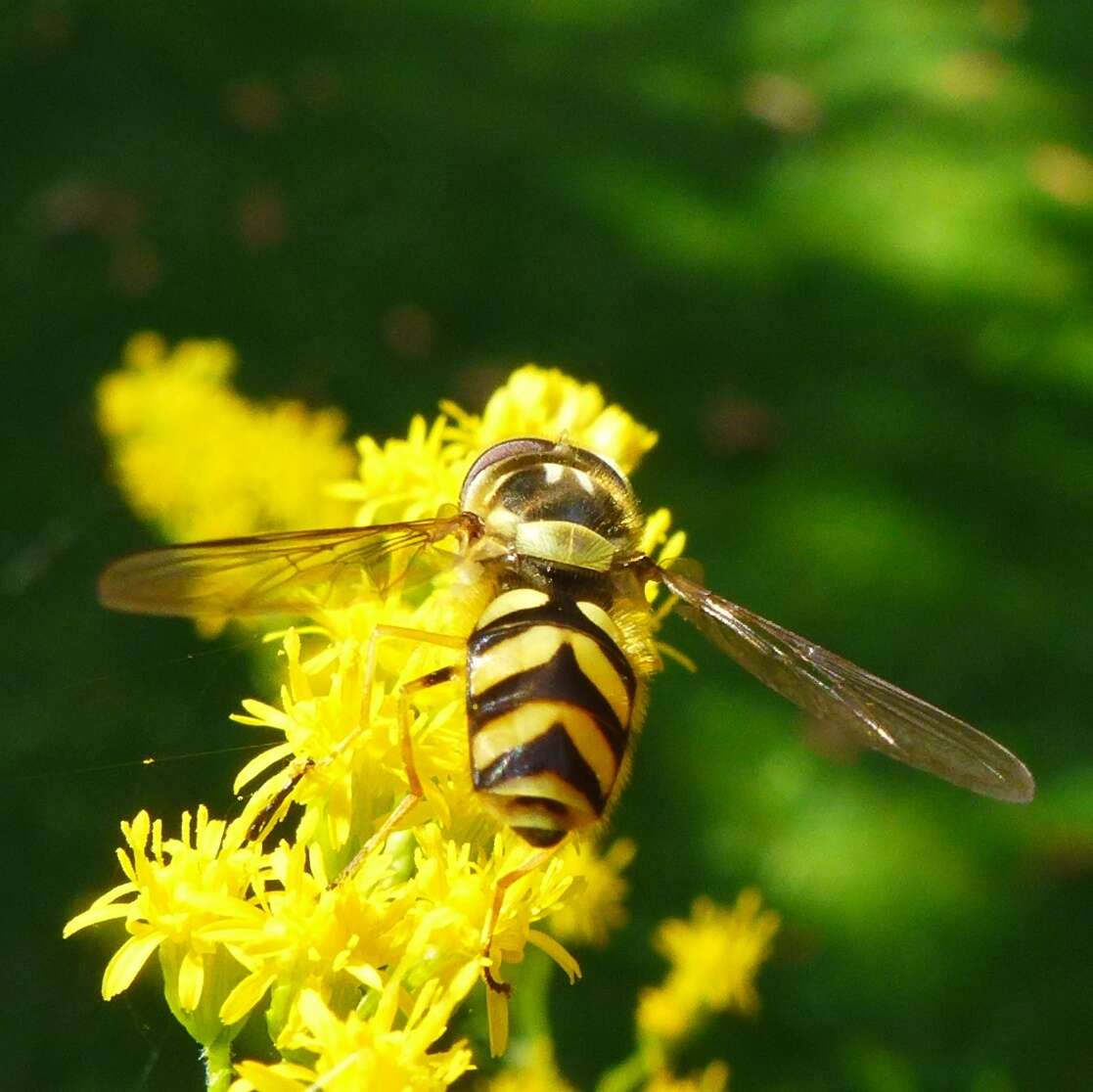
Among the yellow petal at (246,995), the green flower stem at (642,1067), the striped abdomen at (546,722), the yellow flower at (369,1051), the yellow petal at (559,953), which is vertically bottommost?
the yellow flower at (369,1051)

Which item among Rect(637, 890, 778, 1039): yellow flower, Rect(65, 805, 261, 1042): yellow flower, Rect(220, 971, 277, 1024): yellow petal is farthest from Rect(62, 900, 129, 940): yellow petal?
Rect(637, 890, 778, 1039): yellow flower

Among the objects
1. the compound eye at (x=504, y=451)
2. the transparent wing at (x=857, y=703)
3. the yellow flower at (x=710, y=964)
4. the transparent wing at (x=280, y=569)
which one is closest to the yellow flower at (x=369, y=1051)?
the transparent wing at (x=280, y=569)

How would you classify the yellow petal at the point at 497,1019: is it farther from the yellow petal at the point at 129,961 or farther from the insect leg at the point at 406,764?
the yellow petal at the point at 129,961

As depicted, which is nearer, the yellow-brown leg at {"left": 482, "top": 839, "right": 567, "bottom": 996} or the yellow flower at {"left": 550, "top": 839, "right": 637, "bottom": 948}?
the yellow-brown leg at {"left": 482, "top": 839, "right": 567, "bottom": 996}

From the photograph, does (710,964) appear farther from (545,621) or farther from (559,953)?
(545,621)

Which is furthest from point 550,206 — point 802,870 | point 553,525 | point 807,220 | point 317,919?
point 317,919

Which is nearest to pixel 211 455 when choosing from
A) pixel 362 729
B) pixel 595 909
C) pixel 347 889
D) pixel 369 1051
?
pixel 595 909

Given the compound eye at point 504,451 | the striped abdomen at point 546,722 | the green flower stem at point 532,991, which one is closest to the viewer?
the striped abdomen at point 546,722

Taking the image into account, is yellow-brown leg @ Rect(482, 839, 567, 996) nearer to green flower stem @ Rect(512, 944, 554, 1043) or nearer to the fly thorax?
the fly thorax
